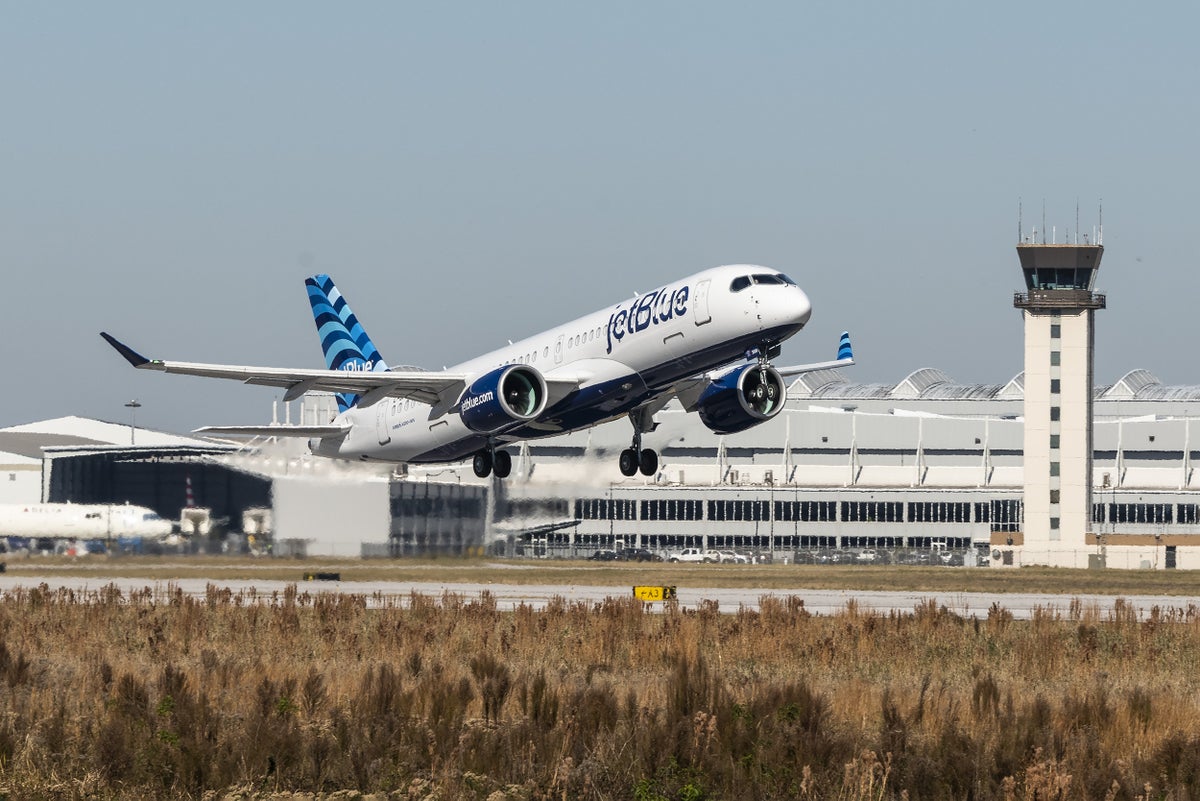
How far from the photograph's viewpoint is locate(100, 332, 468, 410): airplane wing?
154 feet

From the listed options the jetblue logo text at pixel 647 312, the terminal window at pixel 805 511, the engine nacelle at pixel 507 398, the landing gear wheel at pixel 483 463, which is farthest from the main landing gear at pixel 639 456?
the terminal window at pixel 805 511

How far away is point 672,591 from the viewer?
46.6 metres

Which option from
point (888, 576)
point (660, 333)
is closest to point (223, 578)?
point (660, 333)

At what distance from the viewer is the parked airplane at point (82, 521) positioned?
68938mm

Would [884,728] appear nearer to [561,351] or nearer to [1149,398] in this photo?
[561,351]

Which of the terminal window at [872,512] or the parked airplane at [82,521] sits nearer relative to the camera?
the parked airplane at [82,521]

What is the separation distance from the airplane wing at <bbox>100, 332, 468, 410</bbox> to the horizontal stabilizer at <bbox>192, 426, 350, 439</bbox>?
3.60 metres

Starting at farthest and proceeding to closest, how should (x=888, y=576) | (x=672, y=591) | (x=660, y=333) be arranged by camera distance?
1. (x=888, y=576)
2. (x=672, y=591)
3. (x=660, y=333)

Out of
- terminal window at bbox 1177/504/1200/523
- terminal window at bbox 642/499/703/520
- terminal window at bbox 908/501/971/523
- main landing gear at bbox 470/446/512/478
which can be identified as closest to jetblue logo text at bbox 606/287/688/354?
main landing gear at bbox 470/446/512/478

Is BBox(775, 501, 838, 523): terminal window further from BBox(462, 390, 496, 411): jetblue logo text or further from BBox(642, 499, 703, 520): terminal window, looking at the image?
BBox(462, 390, 496, 411): jetblue logo text

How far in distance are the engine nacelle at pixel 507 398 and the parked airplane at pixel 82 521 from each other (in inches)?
906

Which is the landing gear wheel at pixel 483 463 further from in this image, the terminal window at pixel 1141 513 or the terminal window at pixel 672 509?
the terminal window at pixel 1141 513

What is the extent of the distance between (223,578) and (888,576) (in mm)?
29576

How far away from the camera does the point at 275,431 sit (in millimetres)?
55375
